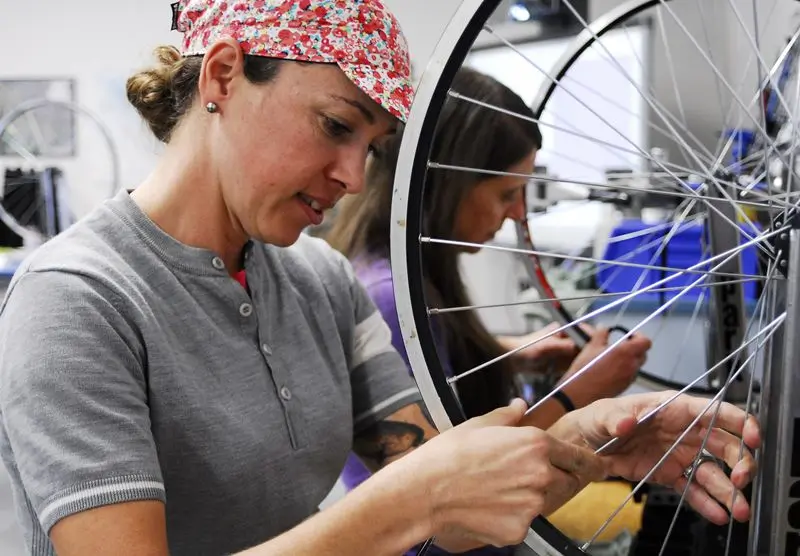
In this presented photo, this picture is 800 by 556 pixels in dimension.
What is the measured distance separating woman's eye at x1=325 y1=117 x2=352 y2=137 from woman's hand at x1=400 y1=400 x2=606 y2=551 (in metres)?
0.28

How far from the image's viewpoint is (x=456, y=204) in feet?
3.94

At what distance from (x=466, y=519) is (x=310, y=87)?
0.36 metres

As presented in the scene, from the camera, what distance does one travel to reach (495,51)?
333cm

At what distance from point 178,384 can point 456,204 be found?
588 mm

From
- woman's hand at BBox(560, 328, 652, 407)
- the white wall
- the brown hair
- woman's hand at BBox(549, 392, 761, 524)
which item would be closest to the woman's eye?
the brown hair

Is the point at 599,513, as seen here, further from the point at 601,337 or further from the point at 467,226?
the point at 467,226

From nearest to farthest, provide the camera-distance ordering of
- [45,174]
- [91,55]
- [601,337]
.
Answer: [601,337]
[45,174]
[91,55]

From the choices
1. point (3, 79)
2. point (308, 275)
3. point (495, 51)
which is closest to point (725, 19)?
point (495, 51)

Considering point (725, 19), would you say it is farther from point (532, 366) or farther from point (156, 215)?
point (156, 215)

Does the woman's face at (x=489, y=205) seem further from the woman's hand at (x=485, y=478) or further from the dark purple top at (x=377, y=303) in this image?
the woman's hand at (x=485, y=478)

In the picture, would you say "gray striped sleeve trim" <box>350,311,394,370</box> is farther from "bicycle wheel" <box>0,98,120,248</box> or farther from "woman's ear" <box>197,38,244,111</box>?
"bicycle wheel" <box>0,98,120,248</box>

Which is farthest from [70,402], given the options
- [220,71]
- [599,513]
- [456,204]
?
[599,513]

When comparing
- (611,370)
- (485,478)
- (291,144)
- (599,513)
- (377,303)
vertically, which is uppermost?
(291,144)

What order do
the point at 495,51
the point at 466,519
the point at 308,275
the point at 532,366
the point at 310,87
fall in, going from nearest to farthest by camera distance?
the point at 466,519
the point at 310,87
the point at 308,275
the point at 532,366
the point at 495,51
